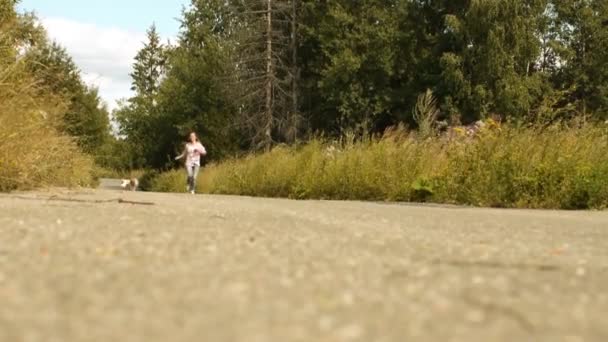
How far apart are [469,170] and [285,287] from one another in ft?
33.0

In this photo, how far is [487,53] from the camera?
42.7 m

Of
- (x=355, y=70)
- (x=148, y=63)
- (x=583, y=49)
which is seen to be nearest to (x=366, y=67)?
(x=355, y=70)

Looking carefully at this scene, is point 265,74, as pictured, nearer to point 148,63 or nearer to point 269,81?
point 269,81

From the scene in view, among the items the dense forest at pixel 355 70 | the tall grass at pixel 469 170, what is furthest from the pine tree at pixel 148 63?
the tall grass at pixel 469 170

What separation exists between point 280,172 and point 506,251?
45.7 ft

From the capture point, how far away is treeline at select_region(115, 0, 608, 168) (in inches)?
1714

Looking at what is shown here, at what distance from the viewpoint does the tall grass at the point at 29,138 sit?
9.78 m

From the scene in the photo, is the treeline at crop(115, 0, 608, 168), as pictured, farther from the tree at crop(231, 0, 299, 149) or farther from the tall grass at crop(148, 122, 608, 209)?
the tall grass at crop(148, 122, 608, 209)

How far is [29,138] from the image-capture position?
33.8ft

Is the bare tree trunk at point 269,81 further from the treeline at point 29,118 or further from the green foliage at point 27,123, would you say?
the green foliage at point 27,123

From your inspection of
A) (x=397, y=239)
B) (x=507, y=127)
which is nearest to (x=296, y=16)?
(x=507, y=127)

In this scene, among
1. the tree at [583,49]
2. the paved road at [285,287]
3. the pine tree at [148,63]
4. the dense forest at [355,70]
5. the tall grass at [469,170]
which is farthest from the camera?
the pine tree at [148,63]

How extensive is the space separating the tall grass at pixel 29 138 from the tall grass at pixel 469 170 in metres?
5.43

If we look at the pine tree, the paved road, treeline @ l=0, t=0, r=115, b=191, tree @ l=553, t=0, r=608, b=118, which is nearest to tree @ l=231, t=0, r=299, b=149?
tree @ l=553, t=0, r=608, b=118
